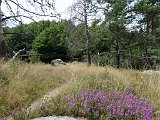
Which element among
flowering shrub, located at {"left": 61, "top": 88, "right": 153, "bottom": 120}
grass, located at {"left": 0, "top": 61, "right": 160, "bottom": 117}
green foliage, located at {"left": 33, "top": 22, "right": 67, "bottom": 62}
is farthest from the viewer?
green foliage, located at {"left": 33, "top": 22, "right": 67, "bottom": 62}

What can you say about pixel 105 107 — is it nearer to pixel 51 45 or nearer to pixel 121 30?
pixel 121 30

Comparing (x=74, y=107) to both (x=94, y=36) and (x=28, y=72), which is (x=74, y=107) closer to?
(x=28, y=72)

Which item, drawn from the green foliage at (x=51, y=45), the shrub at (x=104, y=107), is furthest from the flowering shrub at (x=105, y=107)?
the green foliage at (x=51, y=45)

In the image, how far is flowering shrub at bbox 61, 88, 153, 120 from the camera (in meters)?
4.79

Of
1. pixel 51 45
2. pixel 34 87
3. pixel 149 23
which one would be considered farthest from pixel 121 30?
pixel 51 45

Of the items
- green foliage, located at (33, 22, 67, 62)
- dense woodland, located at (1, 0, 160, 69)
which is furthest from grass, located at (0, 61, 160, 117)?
green foliage, located at (33, 22, 67, 62)

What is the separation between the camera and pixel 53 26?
2174 inches

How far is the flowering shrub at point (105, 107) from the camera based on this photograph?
15.7 feet

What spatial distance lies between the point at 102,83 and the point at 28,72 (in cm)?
185

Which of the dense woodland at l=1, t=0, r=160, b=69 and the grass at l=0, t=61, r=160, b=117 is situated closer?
the grass at l=0, t=61, r=160, b=117

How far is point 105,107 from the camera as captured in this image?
5.02 m

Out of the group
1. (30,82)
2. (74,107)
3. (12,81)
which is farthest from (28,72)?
(74,107)

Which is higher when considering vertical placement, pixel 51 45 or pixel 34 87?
pixel 51 45

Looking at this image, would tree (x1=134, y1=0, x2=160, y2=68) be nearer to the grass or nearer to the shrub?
the grass
